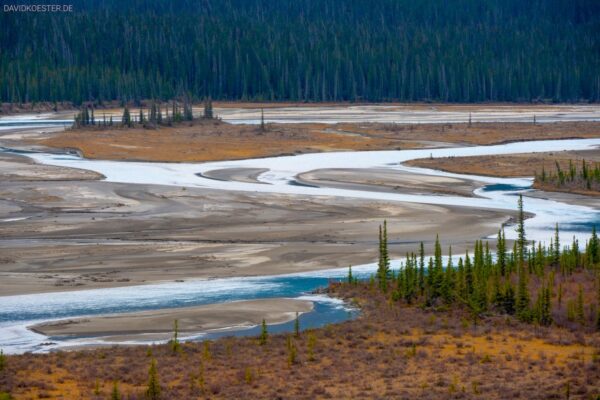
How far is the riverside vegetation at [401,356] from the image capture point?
19906 mm

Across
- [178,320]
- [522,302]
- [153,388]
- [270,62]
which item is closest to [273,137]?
[178,320]

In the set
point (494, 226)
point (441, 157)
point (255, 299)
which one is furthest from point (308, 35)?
point (255, 299)

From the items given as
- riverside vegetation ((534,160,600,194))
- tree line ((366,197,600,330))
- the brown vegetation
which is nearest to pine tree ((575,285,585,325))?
tree line ((366,197,600,330))

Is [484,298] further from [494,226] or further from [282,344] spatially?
[494,226]

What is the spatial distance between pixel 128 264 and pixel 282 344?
10.4 metres

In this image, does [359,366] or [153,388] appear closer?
[153,388]

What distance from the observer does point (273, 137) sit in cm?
7750

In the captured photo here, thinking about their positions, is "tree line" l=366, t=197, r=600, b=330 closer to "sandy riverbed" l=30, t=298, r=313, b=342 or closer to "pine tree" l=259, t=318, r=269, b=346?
"sandy riverbed" l=30, t=298, r=313, b=342

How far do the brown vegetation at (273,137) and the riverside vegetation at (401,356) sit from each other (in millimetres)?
39136

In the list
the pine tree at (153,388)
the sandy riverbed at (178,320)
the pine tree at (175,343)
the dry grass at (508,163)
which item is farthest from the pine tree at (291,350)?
the dry grass at (508,163)

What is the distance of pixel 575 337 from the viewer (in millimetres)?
23438

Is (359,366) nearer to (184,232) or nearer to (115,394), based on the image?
(115,394)

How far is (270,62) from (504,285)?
4716 inches

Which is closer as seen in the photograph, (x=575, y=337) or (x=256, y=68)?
(x=575, y=337)
